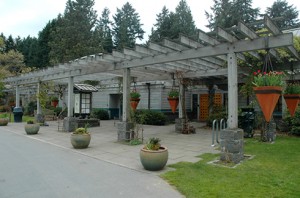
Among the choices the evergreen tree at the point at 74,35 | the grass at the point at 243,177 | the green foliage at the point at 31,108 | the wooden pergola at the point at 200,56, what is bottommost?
the grass at the point at 243,177

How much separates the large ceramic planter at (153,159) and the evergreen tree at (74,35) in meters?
31.3

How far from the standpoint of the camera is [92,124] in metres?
16.5

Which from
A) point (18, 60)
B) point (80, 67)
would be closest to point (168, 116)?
point (80, 67)

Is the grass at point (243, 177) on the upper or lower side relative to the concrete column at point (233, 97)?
lower

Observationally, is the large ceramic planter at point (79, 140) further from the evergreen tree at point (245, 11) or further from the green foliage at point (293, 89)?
the evergreen tree at point (245, 11)

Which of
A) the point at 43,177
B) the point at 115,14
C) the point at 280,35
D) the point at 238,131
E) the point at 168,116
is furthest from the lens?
the point at 115,14

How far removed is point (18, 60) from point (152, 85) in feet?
72.5

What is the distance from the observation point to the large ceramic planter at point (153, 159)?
6.00 m

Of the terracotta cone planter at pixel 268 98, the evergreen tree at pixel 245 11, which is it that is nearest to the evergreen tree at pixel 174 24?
the evergreen tree at pixel 245 11

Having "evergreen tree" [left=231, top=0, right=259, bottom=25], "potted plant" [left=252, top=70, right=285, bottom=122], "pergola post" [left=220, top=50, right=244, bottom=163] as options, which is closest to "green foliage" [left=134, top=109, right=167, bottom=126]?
"pergola post" [left=220, top=50, right=244, bottom=163]

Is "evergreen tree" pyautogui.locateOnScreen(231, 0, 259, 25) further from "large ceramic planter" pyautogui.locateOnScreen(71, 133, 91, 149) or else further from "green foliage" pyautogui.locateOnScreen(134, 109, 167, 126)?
"large ceramic planter" pyautogui.locateOnScreen(71, 133, 91, 149)

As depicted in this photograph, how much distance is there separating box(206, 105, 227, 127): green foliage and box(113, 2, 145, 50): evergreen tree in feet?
97.0

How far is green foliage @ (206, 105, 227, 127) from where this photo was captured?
14.3m

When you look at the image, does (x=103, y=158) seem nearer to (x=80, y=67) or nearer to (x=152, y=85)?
(x=80, y=67)
